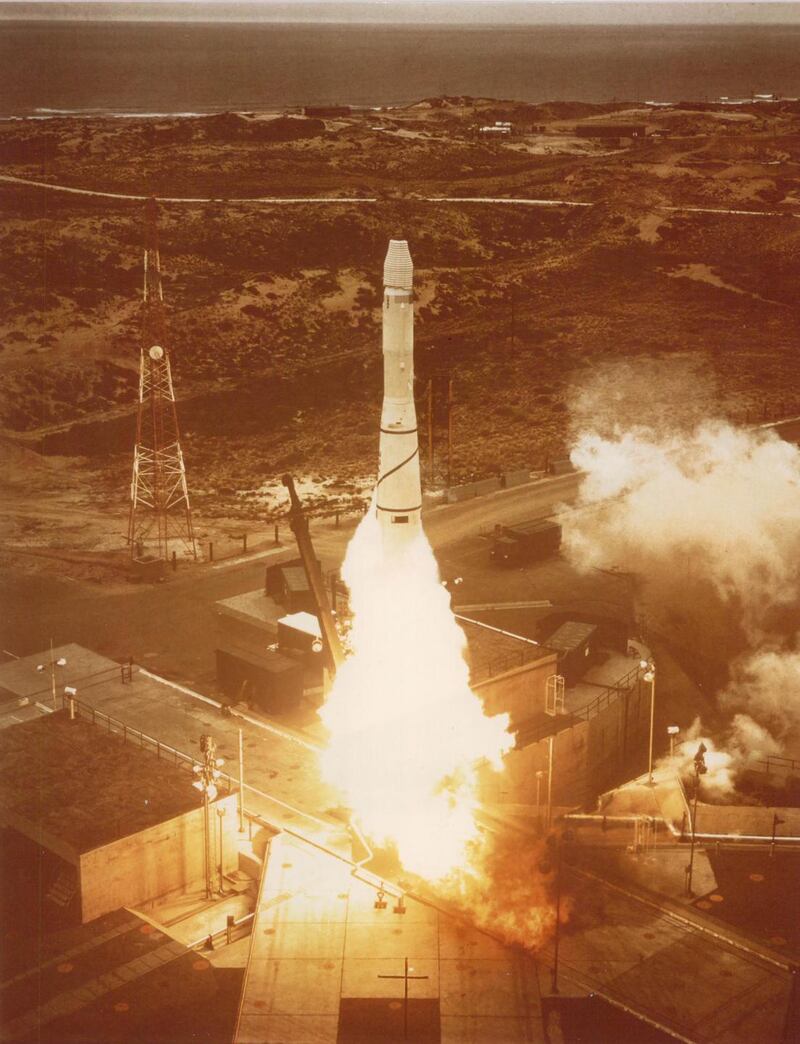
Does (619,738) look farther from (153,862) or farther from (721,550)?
(153,862)

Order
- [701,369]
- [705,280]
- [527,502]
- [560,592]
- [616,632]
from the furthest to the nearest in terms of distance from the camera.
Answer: [705,280] < [701,369] < [527,502] < [560,592] < [616,632]

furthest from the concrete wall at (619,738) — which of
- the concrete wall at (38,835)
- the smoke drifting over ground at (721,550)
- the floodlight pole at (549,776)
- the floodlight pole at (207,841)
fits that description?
the concrete wall at (38,835)

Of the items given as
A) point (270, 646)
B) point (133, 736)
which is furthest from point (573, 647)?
point (133, 736)

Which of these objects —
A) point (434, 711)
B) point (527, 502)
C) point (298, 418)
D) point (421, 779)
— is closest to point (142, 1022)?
point (421, 779)

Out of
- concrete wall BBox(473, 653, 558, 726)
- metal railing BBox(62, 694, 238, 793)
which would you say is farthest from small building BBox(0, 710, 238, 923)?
concrete wall BBox(473, 653, 558, 726)

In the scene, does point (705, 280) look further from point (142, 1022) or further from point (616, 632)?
point (142, 1022)
